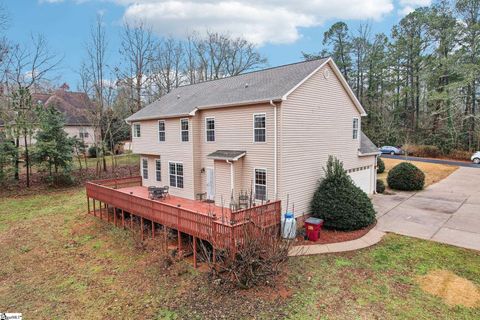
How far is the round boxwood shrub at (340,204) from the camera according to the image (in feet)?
39.0

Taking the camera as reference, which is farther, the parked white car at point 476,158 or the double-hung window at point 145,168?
the parked white car at point 476,158

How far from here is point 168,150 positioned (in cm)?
1608

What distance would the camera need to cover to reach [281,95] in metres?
11.1

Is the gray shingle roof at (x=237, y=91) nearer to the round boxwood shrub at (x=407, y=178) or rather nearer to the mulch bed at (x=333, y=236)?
the mulch bed at (x=333, y=236)

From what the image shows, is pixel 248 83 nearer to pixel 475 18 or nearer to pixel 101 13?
pixel 101 13

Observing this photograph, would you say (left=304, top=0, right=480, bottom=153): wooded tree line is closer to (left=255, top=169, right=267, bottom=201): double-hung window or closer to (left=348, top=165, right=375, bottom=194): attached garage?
(left=348, top=165, right=375, bottom=194): attached garage

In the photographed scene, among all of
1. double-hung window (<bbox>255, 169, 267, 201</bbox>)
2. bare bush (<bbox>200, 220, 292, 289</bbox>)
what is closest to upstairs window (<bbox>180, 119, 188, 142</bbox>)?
double-hung window (<bbox>255, 169, 267, 201</bbox>)

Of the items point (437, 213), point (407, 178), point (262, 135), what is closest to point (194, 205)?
point (262, 135)

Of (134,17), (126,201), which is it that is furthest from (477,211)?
(134,17)

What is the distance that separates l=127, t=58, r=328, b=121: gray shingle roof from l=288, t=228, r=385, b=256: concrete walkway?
5.97 meters

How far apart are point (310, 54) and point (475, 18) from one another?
20.4m

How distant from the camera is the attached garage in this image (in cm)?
1659

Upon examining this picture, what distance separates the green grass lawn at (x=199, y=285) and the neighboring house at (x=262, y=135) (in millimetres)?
4064

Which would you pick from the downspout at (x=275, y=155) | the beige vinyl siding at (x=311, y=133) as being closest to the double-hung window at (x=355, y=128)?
the beige vinyl siding at (x=311, y=133)
